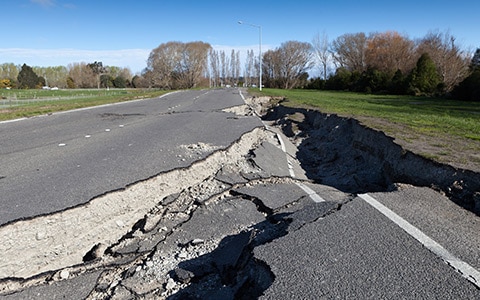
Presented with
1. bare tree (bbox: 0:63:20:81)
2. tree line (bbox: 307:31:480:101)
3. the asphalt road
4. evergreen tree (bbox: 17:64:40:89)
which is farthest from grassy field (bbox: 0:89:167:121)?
bare tree (bbox: 0:63:20:81)

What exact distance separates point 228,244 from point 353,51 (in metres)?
69.3

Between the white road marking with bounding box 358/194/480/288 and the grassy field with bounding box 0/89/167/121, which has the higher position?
the grassy field with bounding box 0/89/167/121

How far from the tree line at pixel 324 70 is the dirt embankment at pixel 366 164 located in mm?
16356

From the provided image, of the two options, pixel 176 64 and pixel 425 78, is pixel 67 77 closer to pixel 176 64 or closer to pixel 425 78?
pixel 176 64

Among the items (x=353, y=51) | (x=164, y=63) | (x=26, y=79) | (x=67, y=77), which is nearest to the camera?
(x=353, y=51)

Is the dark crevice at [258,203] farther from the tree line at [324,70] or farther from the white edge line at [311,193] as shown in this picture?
the tree line at [324,70]

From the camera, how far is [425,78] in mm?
A: 29469

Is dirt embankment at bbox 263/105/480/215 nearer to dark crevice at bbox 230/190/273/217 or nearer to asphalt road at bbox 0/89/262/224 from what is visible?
dark crevice at bbox 230/190/273/217

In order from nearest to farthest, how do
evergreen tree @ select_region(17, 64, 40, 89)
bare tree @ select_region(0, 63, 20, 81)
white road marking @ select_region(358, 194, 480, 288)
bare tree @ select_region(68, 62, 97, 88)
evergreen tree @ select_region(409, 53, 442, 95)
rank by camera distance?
white road marking @ select_region(358, 194, 480, 288), evergreen tree @ select_region(409, 53, 442, 95), evergreen tree @ select_region(17, 64, 40, 89), bare tree @ select_region(68, 62, 97, 88), bare tree @ select_region(0, 63, 20, 81)

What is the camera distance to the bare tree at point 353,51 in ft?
211

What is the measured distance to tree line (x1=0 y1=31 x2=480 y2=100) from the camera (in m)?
29.5

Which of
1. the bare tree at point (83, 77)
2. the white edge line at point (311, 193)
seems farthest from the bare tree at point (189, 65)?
the white edge line at point (311, 193)

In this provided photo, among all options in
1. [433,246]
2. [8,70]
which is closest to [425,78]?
[433,246]

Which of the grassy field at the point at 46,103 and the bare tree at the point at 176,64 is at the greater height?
the bare tree at the point at 176,64
